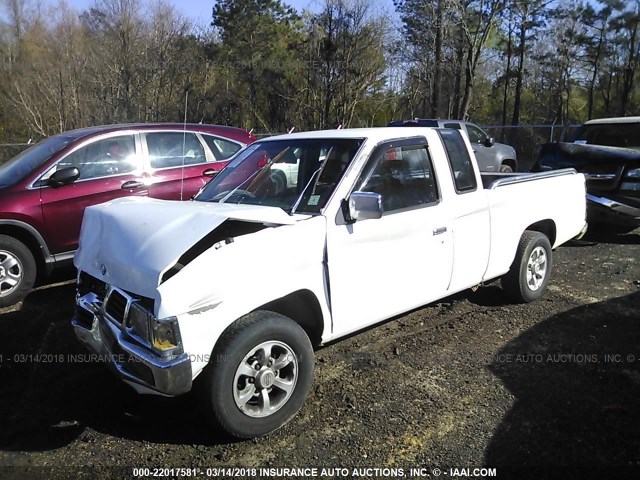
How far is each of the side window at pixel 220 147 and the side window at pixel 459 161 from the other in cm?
351

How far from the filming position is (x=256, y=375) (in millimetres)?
3098

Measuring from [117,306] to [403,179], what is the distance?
227cm

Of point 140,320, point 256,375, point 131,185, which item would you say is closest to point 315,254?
point 256,375

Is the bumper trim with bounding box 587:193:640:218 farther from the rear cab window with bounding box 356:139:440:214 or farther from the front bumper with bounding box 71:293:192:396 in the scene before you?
the front bumper with bounding box 71:293:192:396

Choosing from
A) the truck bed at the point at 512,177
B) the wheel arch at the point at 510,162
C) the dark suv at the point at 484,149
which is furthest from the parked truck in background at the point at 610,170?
the wheel arch at the point at 510,162

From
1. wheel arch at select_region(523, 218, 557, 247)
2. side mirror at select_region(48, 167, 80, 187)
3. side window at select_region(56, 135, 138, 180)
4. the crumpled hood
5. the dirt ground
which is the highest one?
side window at select_region(56, 135, 138, 180)

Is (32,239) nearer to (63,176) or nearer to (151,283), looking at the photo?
(63,176)

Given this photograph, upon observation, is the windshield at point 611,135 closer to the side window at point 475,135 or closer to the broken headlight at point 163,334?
the side window at point 475,135

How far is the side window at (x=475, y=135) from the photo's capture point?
42.9 feet

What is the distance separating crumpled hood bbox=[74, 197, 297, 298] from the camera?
2.91 metres

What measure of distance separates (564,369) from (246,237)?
8.77 feet

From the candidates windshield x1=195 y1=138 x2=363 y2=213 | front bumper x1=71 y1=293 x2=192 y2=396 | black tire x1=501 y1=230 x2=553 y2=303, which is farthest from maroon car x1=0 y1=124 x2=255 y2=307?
black tire x1=501 y1=230 x2=553 y2=303

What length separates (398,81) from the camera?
3144 cm

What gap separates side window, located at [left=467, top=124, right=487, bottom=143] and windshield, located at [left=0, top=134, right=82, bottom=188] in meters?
9.70
